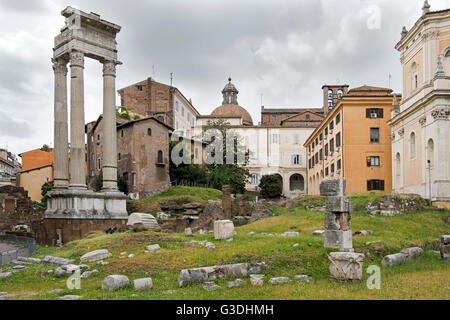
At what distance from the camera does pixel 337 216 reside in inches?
617

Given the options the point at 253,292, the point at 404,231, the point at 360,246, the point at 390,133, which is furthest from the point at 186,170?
the point at 253,292

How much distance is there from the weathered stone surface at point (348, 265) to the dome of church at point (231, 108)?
228ft

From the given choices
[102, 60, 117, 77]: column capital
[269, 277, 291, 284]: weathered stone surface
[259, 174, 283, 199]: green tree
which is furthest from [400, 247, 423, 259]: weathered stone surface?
[259, 174, 283, 199]: green tree

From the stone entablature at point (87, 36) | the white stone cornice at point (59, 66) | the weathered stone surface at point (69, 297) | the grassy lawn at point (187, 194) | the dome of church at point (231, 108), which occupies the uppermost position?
the dome of church at point (231, 108)

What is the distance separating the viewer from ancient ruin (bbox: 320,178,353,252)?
15.2 m

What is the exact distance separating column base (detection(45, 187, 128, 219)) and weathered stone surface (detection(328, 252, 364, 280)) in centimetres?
2024

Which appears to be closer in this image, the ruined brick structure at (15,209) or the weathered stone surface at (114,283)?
the weathered stone surface at (114,283)

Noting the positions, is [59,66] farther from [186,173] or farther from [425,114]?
[425,114]

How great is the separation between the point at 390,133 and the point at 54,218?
31.7 metres

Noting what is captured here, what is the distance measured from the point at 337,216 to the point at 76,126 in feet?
65.3

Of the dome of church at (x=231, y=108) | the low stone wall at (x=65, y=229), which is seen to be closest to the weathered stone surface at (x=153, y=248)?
the low stone wall at (x=65, y=229)

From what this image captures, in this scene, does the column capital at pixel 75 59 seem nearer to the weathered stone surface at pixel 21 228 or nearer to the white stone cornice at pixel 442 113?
the weathered stone surface at pixel 21 228

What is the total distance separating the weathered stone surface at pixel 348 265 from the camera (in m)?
11.3
